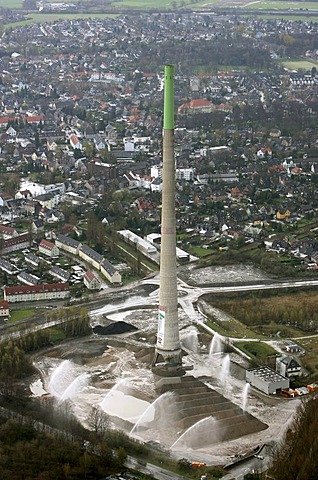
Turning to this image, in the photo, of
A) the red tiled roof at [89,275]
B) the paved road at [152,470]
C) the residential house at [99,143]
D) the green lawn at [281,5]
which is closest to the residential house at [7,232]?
the red tiled roof at [89,275]

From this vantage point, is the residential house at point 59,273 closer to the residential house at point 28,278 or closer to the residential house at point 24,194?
the residential house at point 28,278

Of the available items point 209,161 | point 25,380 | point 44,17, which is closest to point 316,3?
point 44,17

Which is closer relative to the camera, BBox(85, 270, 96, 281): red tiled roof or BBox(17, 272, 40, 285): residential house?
BBox(85, 270, 96, 281): red tiled roof

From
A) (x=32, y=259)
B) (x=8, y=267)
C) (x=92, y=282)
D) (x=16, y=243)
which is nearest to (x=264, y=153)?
(x=16, y=243)

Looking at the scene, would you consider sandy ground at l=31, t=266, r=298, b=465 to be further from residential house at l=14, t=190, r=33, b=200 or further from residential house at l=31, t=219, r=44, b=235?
residential house at l=14, t=190, r=33, b=200

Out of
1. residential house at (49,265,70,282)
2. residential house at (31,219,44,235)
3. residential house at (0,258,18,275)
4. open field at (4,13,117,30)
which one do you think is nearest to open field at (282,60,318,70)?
open field at (4,13,117,30)

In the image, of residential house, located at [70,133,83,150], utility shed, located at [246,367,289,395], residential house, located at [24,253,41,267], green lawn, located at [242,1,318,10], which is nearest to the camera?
utility shed, located at [246,367,289,395]
